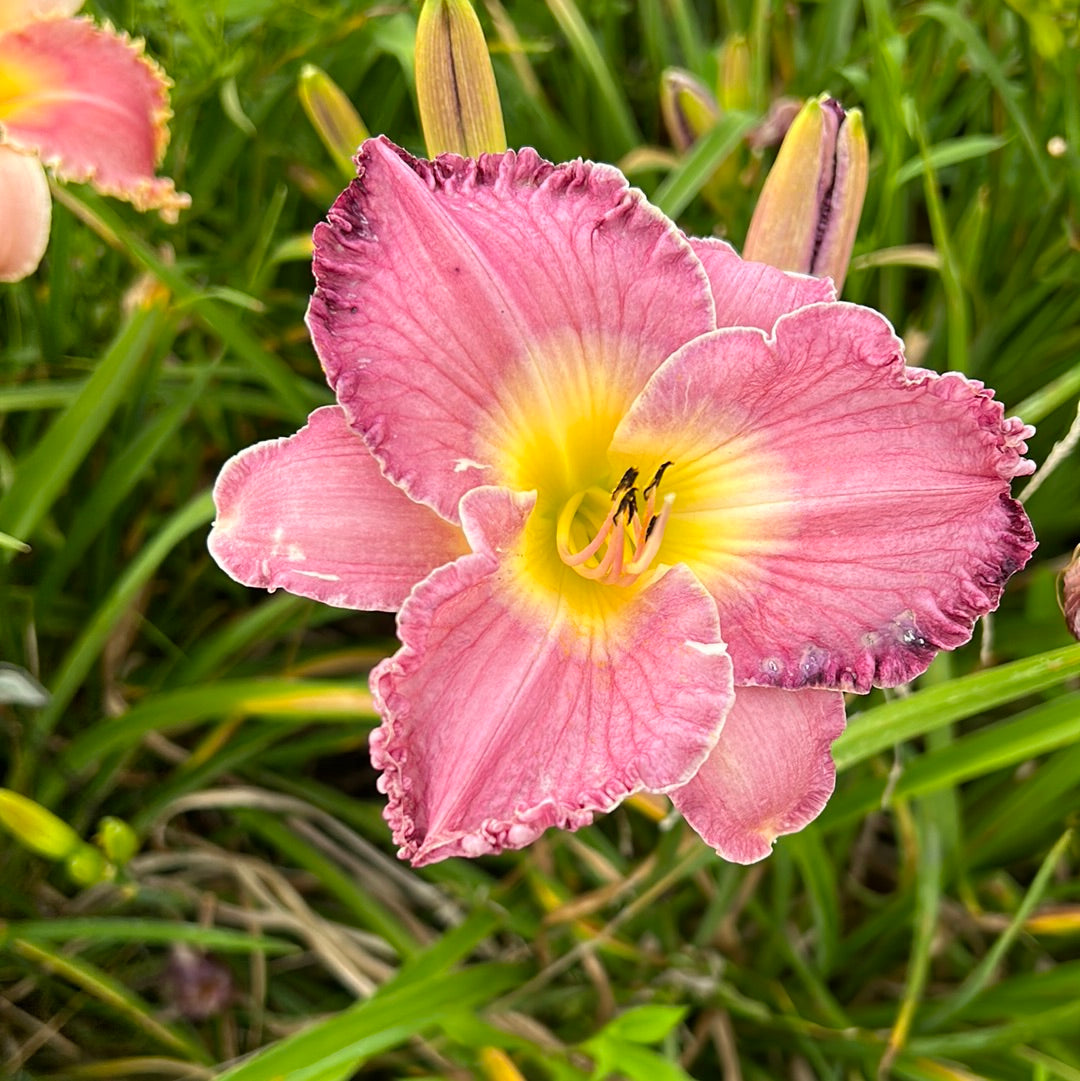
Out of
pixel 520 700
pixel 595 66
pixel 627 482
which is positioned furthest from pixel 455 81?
pixel 595 66

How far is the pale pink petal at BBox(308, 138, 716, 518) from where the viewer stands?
60 centimetres

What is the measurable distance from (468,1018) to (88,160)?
29.4 inches

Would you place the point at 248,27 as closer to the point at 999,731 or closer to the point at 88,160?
the point at 88,160

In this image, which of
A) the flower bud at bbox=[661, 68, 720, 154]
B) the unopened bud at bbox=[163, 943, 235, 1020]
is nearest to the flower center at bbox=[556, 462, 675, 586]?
the flower bud at bbox=[661, 68, 720, 154]

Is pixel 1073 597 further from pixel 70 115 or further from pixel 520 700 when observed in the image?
pixel 70 115

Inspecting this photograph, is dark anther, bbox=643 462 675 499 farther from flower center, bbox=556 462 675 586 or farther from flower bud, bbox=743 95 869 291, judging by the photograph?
flower bud, bbox=743 95 869 291

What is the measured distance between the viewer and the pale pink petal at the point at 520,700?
22.1 inches

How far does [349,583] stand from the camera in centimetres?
62

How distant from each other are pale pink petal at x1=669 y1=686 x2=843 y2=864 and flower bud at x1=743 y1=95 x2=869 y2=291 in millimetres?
291

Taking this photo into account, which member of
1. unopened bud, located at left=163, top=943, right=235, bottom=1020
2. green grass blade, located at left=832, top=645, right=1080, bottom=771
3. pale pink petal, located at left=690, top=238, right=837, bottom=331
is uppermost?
pale pink petal, located at left=690, top=238, right=837, bottom=331

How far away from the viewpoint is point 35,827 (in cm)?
79

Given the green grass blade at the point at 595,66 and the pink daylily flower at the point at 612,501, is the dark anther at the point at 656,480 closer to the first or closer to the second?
the pink daylily flower at the point at 612,501

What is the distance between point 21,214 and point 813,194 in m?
0.58

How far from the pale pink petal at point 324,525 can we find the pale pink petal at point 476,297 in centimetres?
3
